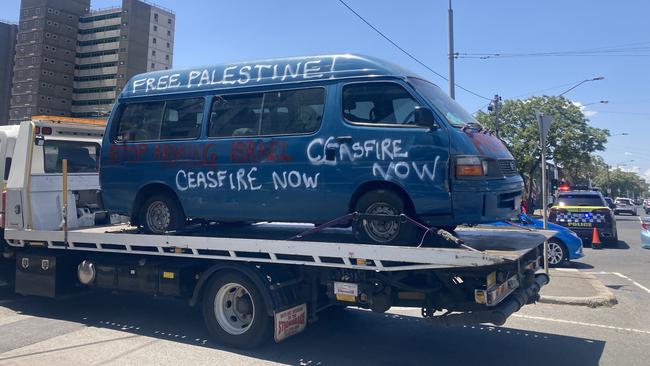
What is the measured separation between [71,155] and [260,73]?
4101 millimetres

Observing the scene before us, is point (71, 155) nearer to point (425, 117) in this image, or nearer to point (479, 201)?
point (425, 117)

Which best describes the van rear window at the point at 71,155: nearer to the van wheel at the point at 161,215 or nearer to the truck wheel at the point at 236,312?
the van wheel at the point at 161,215

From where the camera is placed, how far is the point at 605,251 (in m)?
15.4

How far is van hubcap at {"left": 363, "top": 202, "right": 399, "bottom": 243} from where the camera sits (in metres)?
5.21

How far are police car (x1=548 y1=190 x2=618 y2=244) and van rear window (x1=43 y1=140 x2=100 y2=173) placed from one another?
13221 mm

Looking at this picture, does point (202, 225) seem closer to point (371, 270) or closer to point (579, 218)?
point (371, 270)

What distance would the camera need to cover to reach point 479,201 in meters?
5.02

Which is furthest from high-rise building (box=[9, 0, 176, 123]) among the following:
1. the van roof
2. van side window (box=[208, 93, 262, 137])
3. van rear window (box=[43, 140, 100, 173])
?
van side window (box=[208, 93, 262, 137])

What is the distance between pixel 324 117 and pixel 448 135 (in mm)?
1368

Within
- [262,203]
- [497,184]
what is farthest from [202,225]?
[497,184]

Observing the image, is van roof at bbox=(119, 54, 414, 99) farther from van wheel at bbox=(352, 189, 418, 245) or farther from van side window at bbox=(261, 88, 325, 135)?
van wheel at bbox=(352, 189, 418, 245)

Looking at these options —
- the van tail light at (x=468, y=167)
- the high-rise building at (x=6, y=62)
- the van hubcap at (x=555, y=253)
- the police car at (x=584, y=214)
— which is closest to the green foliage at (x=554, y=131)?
the police car at (x=584, y=214)

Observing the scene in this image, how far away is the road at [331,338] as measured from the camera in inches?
213

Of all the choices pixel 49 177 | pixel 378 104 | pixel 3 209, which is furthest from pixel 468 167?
pixel 3 209
